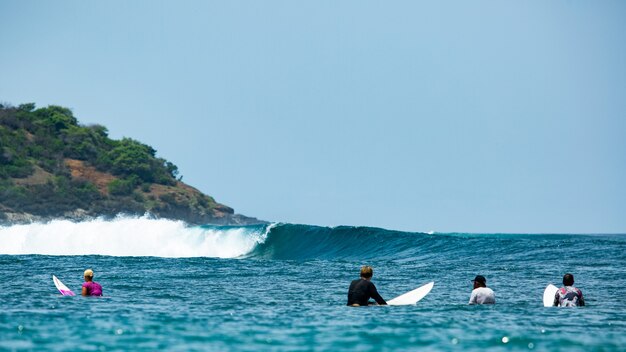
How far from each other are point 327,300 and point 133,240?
30263 millimetres

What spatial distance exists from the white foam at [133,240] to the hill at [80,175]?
5307 cm

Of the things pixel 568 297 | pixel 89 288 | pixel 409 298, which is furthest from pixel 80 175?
pixel 568 297

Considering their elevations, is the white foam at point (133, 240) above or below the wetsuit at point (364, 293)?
above

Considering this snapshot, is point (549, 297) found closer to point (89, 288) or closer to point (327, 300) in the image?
point (327, 300)

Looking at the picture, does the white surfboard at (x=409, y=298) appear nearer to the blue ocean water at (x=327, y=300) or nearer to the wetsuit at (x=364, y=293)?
the blue ocean water at (x=327, y=300)

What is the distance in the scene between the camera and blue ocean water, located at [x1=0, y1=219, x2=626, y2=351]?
13.2 m

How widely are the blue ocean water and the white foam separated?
3436mm

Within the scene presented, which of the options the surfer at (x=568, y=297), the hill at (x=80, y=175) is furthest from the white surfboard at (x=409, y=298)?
the hill at (x=80, y=175)

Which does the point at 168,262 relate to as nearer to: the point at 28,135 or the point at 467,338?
the point at 467,338

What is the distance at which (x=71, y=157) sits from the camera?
120m

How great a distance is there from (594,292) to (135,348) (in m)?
13.1

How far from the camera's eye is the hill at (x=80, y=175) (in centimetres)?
10756

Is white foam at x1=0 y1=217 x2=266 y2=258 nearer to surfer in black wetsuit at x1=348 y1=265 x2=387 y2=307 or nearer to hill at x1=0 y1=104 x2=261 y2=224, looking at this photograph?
surfer in black wetsuit at x1=348 y1=265 x2=387 y2=307

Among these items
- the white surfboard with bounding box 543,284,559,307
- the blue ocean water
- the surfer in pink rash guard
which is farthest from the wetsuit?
the surfer in pink rash guard
